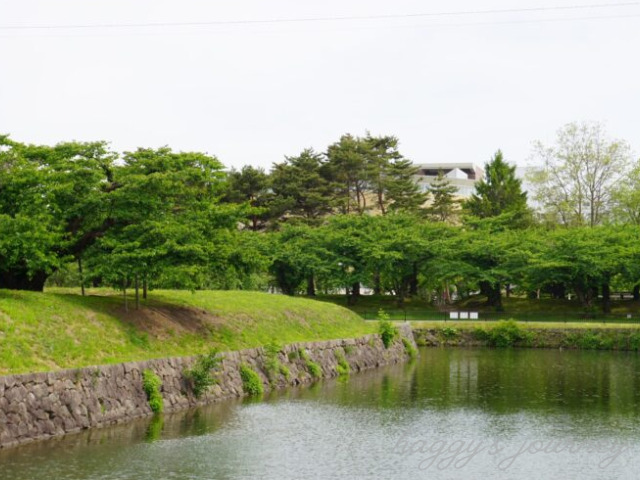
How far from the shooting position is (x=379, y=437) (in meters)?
28.8

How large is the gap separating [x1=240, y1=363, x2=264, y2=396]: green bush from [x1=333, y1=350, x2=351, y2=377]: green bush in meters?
9.38

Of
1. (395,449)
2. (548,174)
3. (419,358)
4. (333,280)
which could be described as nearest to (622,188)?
(548,174)

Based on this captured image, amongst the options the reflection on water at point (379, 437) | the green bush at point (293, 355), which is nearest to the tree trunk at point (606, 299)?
the reflection on water at point (379, 437)

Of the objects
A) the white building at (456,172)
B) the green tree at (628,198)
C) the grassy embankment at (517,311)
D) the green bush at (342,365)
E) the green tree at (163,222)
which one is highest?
the white building at (456,172)

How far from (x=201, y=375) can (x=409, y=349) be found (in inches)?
1082

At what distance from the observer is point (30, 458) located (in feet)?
79.0

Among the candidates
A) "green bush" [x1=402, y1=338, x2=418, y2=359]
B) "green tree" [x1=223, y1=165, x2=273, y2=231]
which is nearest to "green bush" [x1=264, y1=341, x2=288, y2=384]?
"green bush" [x1=402, y1=338, x2=418, y2=359]

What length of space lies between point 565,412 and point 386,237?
48.1 meters

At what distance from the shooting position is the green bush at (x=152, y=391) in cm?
3212

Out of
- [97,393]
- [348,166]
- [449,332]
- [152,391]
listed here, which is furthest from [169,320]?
[348,166]

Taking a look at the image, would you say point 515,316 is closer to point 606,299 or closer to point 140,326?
point 606,299

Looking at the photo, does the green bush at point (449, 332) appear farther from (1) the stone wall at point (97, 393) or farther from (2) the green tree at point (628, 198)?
(2) the green tree at point (628, 198)

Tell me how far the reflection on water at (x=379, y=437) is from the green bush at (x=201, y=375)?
110 cm

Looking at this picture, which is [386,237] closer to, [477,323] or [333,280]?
[333,280]
